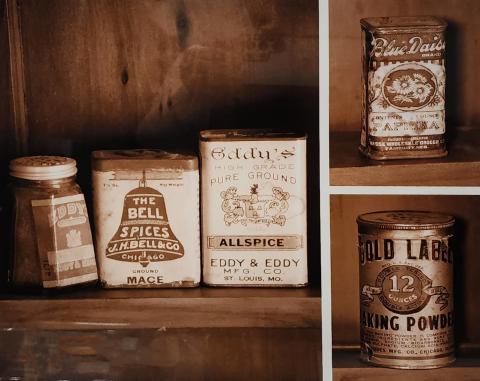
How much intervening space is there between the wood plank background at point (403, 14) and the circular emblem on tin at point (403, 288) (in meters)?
0.31

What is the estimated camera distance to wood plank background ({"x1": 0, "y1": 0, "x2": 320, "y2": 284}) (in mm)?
1651

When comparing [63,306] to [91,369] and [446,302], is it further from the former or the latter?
[446,302]

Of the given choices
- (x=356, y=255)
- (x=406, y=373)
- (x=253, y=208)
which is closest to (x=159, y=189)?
(x=253, y=208)

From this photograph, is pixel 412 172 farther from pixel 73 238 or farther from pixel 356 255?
pixel 73 238

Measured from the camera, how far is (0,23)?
1623mm

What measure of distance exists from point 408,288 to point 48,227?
23.8 inches

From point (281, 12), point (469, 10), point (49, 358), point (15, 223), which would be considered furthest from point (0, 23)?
point (469, 10)

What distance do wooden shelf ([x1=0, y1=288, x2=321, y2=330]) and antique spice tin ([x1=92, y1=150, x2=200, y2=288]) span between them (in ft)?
0.16

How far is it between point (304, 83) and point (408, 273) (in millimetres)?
448

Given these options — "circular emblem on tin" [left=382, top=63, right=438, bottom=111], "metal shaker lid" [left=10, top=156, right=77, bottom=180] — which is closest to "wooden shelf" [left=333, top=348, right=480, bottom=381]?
"circular emblem on tin" [left=382, top=63, right=438, bottom=111]

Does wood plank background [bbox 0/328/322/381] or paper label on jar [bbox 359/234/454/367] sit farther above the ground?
paper label on jar [bbox 359/234/454/367]

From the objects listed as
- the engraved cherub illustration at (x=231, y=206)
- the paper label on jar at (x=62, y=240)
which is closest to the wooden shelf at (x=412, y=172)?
the engraved cherub illustration at (x=231, y=206)

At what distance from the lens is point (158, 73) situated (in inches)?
66.1

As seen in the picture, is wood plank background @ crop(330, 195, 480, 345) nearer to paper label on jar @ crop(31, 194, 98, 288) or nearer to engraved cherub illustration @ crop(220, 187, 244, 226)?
engraved cherub illustration @ crop(220, 187, 244, 226)
